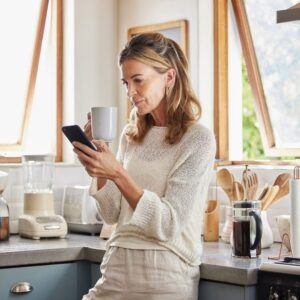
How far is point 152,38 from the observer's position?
294 centimetres

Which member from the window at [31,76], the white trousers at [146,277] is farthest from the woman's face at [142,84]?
the window at [31,76]

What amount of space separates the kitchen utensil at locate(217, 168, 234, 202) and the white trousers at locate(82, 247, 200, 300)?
36.9 inches

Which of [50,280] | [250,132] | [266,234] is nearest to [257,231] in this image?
[266,234]

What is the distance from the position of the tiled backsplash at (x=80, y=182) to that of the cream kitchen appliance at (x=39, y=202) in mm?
57

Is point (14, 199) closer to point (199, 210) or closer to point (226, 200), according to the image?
point (226, 200)

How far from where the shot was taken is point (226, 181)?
3.84 m

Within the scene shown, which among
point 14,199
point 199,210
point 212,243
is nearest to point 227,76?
point 212,243

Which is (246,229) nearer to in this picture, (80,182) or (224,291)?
(224,291)

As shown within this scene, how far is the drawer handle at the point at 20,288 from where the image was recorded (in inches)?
133

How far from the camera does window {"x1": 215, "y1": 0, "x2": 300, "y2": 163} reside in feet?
13.7

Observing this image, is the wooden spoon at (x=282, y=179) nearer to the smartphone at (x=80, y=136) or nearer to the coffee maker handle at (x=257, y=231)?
the coffee maker handle at (x=257, y=231)

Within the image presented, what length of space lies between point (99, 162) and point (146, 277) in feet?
1.47

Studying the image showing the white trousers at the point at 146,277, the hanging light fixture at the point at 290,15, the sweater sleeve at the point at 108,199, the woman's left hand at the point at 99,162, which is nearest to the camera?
the woman's left hand at the point at 99,162

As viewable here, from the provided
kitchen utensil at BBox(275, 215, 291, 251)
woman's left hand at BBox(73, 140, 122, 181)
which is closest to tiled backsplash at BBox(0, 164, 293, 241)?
kitchen utensil at BBox(275, 215, 291, 251)
